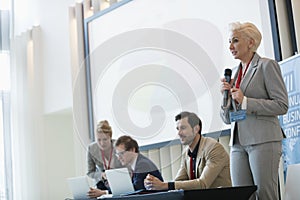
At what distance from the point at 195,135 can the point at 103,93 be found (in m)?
1.13

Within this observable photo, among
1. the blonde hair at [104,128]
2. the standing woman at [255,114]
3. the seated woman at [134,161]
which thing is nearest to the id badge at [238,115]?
the standing woman at [255,114]

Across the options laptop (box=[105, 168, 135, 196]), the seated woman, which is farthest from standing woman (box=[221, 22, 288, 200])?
the seated woman

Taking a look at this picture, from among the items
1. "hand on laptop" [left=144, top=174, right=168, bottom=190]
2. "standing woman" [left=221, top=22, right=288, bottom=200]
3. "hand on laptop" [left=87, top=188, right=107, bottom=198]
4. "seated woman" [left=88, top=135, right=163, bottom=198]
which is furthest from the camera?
"hand on laptop" [left=87, top=188, right=107, bottom=198]

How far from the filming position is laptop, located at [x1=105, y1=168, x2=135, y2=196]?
3.02 meters

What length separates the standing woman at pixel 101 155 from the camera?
3385mm

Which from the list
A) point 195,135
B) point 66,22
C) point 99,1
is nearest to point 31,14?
point 66,22

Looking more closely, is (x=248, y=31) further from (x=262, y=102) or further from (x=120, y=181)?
(x=120, y=181)

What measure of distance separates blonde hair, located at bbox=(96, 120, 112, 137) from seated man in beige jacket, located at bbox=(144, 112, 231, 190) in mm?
818

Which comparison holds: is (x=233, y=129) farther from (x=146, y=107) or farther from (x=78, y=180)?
(x=78, y=180)

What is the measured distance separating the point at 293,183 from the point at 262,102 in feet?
1.33

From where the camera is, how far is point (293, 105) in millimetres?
3297

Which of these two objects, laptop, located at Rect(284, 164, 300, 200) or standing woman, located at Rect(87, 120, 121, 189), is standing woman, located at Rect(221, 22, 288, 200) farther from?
standing woman, located at Rect(87, 120, 121, 189)

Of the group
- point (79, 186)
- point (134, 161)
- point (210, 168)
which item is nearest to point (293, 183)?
point (210, 168)

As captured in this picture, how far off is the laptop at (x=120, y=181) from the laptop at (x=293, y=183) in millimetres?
856
